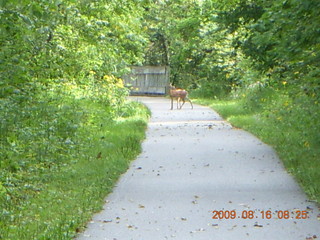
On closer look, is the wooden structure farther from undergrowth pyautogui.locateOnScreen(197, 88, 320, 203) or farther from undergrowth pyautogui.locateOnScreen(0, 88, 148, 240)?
undergrowth pyautogui.locateOnScreen(0, 88, 148, 240)

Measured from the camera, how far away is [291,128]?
57.5 ft

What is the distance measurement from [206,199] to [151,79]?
40016 mm

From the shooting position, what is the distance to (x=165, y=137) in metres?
18.5

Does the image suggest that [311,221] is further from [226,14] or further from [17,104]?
[226,14]

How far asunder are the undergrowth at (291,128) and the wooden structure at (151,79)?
2150 centimetres

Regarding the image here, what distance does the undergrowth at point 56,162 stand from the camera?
862 cm

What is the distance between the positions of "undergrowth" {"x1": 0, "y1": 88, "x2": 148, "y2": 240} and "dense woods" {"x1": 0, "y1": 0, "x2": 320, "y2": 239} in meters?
0.04

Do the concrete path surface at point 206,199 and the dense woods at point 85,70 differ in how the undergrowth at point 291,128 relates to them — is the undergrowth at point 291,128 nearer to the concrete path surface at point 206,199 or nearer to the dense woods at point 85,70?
the dense woods at point 85,70

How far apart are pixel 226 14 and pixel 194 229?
12931 millimetres

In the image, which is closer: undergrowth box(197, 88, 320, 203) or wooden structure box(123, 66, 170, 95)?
undergrowth box(197, 88, 320, 203)

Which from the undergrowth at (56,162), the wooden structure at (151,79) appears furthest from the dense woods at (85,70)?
the wooden structure at (151,79)

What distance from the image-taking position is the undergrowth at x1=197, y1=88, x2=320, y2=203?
11.7 meters

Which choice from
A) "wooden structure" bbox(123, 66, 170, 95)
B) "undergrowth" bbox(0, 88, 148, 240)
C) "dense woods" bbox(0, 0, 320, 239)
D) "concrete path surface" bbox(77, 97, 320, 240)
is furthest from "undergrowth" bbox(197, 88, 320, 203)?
"wooden structure" bbox(123, 66, 170, 95)

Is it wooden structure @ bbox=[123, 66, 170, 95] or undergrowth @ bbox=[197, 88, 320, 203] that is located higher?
undergrowth @ bbox=[197, 88, 320, 203]
